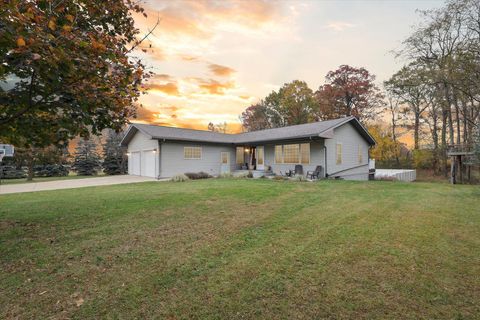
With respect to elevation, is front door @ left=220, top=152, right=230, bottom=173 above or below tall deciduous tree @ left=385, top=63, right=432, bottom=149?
below

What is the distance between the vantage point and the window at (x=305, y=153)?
1501 centimetres

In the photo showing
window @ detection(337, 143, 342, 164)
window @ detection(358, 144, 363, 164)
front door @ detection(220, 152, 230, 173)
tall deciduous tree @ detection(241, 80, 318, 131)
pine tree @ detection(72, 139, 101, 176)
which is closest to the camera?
window @ detection(337, 143, 342, 164)

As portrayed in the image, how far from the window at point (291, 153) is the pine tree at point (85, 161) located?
19936 mm

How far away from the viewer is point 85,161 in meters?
24.9

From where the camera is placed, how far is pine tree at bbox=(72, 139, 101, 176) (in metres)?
24.8

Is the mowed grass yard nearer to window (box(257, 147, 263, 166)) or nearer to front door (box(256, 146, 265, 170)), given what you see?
front door (box(256, 146, 265, 170))

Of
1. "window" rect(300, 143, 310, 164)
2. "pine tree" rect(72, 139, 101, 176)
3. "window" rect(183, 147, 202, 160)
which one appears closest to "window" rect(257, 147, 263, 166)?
"window" rect(300, 143, 310, 164)

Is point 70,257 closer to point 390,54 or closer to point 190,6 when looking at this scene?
point 190,6

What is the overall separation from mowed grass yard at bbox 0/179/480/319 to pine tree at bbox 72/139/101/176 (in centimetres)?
2164

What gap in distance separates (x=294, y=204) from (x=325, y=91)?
26560 millimetres

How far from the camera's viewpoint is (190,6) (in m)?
7.99

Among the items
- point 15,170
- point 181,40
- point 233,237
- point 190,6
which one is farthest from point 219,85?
point 15,170

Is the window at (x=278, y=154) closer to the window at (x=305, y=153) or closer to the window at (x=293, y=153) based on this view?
the window at (x=293, y=153)

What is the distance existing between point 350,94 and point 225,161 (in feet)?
61.6
